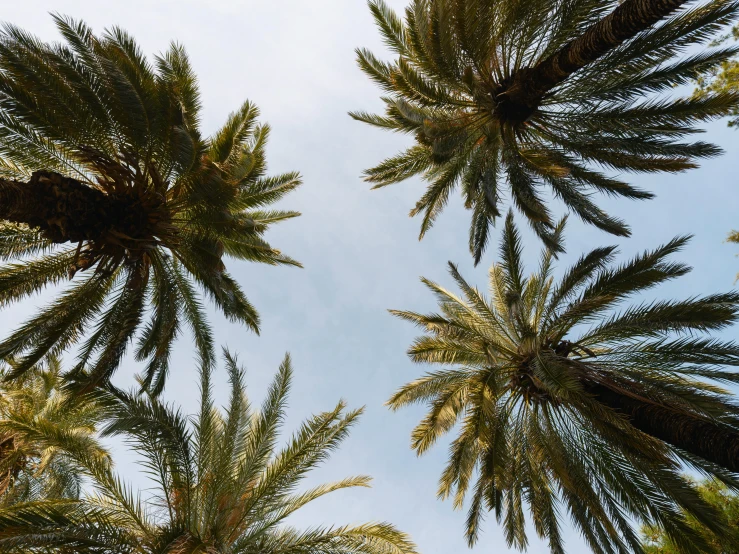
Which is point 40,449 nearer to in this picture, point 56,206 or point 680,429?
point 56,206

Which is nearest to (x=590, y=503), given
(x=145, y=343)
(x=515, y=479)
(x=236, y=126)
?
(x=515, y=479)

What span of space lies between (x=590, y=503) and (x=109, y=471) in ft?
24.3

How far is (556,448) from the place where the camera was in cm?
874

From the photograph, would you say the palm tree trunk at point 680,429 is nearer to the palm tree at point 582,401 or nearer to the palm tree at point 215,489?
the palm tree at point 582,401

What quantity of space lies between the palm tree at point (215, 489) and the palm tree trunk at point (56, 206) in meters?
2.53

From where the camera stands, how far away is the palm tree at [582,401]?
6895 mm

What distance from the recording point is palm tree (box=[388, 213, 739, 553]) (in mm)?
6895

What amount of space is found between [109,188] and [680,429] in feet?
29.6

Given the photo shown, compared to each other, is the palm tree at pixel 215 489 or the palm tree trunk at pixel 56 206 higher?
the palm tree trunk at pixel 56 206

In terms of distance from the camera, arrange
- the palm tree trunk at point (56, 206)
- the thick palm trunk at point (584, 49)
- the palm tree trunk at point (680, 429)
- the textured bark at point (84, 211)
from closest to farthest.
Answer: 1. the palm tree trunk at point (680, 429)
2. the thick palm trunk at point (584, 49)
3. the palm tree trunk at point (56, 206)
4. the textured bark at point (84, 211)

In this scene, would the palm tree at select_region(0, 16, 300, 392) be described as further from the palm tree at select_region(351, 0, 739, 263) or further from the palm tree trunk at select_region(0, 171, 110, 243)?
the palm tree at select_region(351, 0, 739, 263)

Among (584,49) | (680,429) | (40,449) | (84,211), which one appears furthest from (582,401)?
(40,449)

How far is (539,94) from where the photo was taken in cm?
902

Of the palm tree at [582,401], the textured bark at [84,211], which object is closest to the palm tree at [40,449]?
the textured bark at [84,211]
